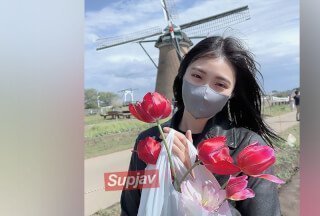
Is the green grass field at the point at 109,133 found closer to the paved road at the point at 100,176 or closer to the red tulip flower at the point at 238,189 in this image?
the paved road at the point at 100,176

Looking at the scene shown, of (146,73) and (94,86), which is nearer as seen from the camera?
Result: (94,86)

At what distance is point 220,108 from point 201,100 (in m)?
0.08

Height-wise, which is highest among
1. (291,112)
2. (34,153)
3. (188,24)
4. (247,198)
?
(188,24)

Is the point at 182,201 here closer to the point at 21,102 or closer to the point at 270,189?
the point at 270,189

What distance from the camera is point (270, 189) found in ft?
3.53

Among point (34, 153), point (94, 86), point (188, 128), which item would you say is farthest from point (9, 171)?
point (188, 128)

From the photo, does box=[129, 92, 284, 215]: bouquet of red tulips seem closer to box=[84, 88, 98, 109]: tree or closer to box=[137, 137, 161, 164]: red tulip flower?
box=[137, 137, 161, 164]: red tulip flower

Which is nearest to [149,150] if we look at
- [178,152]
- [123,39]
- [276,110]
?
[178,152]

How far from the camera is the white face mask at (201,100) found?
45.0 inches

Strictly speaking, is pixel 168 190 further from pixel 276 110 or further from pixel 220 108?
pixel 276 110

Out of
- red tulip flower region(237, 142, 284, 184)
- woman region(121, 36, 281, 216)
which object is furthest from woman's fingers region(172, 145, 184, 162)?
red tulip flower region(237, 142, 284, 184)

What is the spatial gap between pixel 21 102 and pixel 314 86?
1.02 m

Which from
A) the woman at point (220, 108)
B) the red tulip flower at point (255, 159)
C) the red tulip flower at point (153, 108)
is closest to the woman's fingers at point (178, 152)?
the woman at point (220, 108)

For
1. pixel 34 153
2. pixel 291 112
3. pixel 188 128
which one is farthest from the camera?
pixel 291 112
